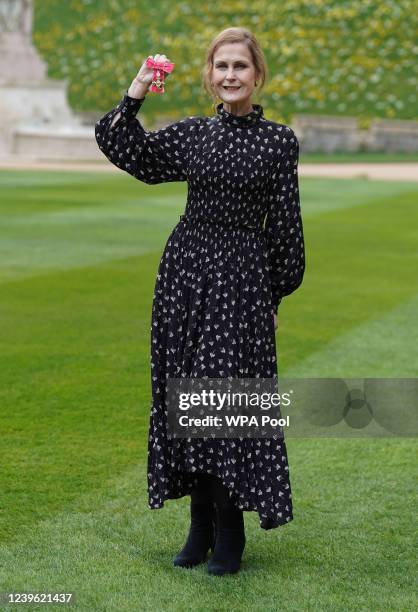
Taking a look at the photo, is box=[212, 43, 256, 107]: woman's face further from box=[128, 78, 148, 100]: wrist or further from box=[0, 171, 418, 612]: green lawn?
box=[0, 171, 418, 612]: green lawn

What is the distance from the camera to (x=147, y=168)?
17.9ft

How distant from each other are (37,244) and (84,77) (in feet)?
141

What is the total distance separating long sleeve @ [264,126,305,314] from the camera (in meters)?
5.26

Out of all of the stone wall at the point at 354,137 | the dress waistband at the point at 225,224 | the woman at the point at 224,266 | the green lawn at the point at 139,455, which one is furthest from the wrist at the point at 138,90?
the stone wall at the point at 354,137

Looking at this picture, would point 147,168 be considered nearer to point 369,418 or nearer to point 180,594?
point 180,594

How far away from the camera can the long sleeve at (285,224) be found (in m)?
5.26

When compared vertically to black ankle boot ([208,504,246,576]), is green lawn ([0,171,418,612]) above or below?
below

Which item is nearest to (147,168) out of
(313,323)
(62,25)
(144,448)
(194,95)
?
(144,448)

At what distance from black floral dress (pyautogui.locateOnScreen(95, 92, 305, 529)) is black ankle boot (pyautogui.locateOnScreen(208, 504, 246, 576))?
136 millimetres

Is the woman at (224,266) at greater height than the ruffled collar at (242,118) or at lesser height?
lesser

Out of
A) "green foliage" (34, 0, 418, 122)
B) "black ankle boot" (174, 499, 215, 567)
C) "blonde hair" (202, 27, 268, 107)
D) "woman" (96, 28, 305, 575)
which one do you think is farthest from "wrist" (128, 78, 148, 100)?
"green foliage" (34, 0, 418, 122)

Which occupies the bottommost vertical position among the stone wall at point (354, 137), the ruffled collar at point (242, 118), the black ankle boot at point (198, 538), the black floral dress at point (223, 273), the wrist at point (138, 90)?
the stone wall at point (354, 137)

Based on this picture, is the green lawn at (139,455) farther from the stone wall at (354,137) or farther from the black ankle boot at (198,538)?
the stone wall at (354,137)

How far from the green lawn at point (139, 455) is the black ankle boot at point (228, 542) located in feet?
0.18
